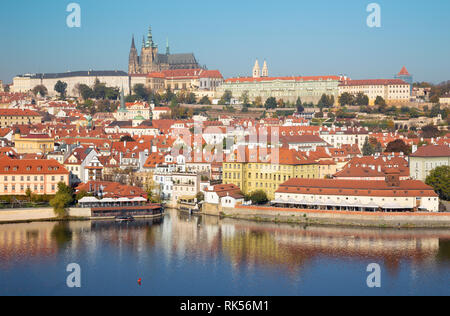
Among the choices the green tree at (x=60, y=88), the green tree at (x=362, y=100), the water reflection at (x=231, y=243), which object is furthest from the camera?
the green tree at (x=60, y=88)

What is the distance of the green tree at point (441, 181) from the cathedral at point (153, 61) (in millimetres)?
63918

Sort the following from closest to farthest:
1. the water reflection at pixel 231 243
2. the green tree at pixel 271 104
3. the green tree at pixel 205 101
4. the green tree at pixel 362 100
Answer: the water reflection at pixel 231 243, the green tree at pixel 362 100, the green tree at pixel 271 104, the green tree at pixel 205 101

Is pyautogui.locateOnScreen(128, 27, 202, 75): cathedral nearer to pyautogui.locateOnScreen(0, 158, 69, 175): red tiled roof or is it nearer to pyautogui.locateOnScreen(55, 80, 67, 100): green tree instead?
pyautogui.locateOnScreen(55, 80, 67, 100): green tree

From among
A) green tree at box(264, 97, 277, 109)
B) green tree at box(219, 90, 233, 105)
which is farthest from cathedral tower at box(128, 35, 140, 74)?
green tree at box(264, 97, 277, 109)

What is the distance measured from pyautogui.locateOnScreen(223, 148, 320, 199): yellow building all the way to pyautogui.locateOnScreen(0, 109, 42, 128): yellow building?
29888 mm

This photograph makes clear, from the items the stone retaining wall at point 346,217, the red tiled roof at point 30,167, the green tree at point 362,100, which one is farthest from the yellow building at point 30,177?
the green tree at point 362,100

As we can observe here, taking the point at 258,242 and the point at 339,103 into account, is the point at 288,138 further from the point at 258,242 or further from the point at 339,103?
the point at 339,103

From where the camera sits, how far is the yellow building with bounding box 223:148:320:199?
27188mm

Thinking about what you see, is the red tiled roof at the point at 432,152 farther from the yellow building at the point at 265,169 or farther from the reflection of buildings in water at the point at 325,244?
the reflection of buildings in water at the point at 325,244

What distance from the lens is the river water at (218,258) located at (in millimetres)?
17250

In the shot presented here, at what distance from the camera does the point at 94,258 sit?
1983 cm

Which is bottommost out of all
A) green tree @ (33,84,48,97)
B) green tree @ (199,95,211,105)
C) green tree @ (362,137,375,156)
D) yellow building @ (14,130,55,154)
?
green tree @ (362,137,375,156)

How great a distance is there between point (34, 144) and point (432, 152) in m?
18.4

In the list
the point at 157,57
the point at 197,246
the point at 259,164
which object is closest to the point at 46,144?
the point at 259,164
